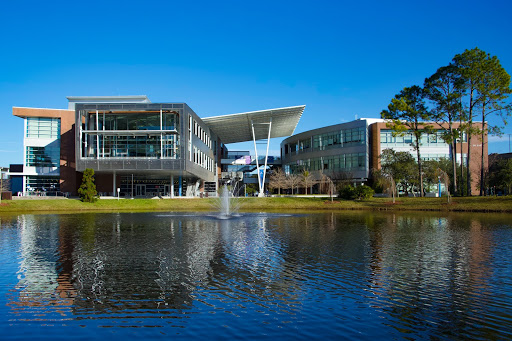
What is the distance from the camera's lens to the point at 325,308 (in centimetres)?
816

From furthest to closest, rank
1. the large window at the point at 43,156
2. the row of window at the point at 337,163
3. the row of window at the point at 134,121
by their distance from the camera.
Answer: the row of window at the point at 337,163 < the large window at the point at 43,156 < the row of window at the point at 134,121

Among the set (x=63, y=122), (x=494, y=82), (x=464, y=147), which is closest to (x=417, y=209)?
(x=494, y=82)

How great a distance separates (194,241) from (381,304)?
10430mm

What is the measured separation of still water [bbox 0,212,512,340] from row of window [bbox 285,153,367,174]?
1868 inches

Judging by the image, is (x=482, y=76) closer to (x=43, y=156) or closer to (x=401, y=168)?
(x=401, y=168)

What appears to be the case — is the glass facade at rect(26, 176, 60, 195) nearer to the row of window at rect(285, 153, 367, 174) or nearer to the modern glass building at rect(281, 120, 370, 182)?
the modern glass building at rect(281, 120, 370, 182)

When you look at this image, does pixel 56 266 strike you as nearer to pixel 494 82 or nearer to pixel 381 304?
pixel 381 304

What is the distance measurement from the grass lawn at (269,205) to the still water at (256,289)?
82.3 ft

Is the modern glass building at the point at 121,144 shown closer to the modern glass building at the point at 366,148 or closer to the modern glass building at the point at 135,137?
the modern glass building at the point at 135,137

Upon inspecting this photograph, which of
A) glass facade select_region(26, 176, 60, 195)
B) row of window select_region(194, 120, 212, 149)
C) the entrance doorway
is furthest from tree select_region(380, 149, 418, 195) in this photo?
glass facade select_region(26, 176, 60, 195)

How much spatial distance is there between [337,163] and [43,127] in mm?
44020

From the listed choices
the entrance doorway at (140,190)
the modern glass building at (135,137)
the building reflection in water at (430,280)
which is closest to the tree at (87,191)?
the modern glass building at (135,137)

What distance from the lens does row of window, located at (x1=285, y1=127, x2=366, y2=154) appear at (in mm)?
64438

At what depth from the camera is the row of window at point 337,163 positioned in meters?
64.2
